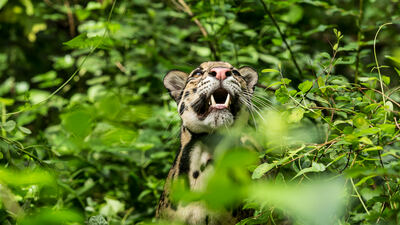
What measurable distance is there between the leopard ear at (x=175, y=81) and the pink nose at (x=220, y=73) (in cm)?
57

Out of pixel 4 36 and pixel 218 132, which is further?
pixel 4 36

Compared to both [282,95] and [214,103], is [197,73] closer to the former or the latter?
[214,103]

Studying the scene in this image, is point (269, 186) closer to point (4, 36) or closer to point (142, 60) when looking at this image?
point (142, 60)

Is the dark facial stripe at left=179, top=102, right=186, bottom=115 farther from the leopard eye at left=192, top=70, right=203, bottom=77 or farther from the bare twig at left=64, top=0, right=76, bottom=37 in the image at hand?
the bare twig at left=64, top=0, right=76, bottom=37

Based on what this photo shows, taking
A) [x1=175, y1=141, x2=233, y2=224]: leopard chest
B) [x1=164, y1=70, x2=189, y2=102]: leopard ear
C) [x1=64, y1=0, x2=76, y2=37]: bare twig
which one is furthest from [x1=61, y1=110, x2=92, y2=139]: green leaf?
[x1=64, y1=0, x2=76, y2=37]: bare twig

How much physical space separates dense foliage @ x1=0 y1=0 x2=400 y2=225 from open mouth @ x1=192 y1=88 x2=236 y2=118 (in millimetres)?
224

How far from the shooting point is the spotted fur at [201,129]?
2799mm

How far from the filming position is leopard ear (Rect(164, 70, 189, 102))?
340cm

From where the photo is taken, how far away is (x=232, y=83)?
113 inches

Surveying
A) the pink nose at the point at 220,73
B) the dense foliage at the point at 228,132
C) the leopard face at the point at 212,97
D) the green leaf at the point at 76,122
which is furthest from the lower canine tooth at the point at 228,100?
the green leaf at the point at 76,122

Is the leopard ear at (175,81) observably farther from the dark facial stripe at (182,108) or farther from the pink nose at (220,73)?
the pink nose at (220,73)

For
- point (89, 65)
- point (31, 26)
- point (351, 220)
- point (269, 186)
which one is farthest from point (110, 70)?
point (269, 186)

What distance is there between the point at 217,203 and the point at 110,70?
5.57m

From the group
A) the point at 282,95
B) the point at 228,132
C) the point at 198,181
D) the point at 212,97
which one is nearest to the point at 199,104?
the point at 212,97
